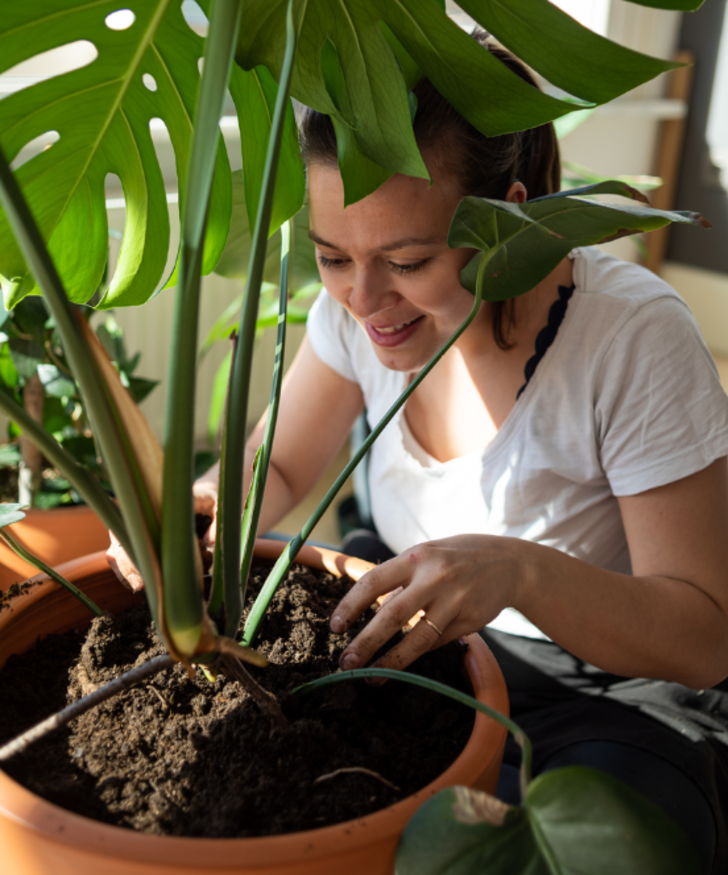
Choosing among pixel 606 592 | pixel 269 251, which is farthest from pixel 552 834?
pixel 269 251

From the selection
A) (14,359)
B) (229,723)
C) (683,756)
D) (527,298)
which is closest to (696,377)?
(527,298)

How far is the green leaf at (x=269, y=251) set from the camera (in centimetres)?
96

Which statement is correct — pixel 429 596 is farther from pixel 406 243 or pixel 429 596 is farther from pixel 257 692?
pixel 406 243

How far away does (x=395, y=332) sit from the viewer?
37.0 inches

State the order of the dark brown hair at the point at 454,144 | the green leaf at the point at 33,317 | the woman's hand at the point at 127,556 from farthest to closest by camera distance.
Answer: the green leaf at the point at 33,317
the dark brown hair at the point at 454,144
the woman's hand at the point at 127,556

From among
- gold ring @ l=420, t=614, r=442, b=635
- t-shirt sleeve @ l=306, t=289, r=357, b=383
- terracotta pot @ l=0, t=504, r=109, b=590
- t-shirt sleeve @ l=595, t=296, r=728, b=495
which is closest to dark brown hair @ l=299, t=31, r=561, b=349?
t-shirt sleeve @ l=595, t=296, r=728, b=495

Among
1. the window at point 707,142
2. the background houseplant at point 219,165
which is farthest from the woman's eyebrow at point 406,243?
the window at point 707,142

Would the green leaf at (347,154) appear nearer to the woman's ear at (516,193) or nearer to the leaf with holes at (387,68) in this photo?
the leaf with holes at (387,68)

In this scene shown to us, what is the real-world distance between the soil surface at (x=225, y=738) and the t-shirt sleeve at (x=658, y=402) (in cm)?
38

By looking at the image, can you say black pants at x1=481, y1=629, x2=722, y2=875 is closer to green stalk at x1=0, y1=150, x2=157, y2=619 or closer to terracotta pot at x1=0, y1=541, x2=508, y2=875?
terracotta pot at x1=0, y1=541, x2=508, y2=875

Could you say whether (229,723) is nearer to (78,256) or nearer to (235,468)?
(235,468)

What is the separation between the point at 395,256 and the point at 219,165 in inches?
8.2

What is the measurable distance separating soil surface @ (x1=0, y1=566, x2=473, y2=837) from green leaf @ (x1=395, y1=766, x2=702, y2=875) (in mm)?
91

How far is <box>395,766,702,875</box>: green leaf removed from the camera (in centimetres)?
39
